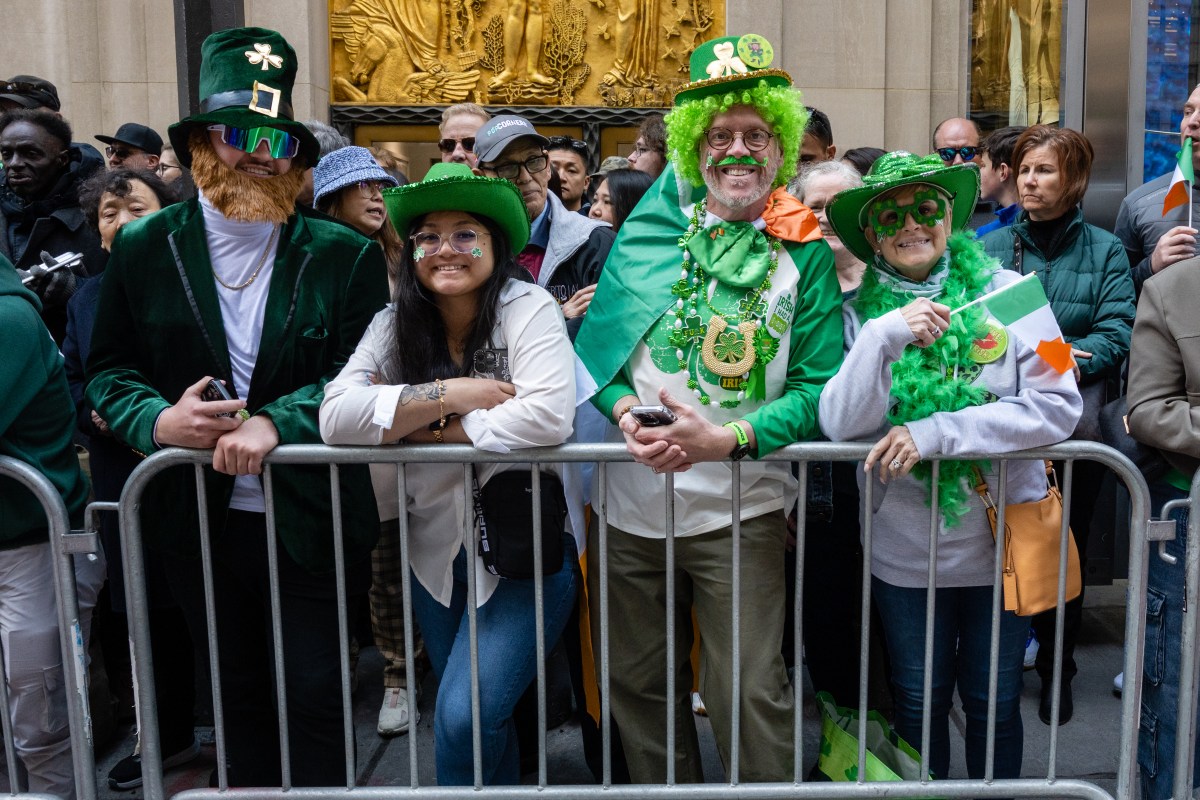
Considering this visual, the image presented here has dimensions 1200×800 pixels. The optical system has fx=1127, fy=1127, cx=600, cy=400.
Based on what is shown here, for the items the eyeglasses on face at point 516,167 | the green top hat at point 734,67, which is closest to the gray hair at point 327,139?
the eyeglasses on face at point 516,167

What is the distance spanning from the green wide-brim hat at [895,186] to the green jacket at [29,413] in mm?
2315

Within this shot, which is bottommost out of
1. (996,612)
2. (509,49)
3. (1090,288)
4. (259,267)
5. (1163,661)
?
(1163,661)

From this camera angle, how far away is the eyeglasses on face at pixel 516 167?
445 cm

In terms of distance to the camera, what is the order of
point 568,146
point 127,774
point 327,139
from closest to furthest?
point 127,774
point 327,139
point 568,146

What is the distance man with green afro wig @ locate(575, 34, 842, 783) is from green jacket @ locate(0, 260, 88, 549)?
1554 millimetres

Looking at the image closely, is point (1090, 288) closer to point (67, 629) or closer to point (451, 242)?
point (451, 242)

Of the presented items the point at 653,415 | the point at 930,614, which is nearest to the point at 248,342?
the point at 653,415

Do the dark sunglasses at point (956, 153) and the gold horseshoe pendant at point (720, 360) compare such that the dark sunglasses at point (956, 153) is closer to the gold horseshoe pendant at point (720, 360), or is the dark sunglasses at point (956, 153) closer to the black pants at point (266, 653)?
the gold horseshoe pendant at point (720, 360)

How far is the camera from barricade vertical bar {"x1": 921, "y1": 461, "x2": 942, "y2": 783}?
3033 mm

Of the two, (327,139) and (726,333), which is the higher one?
(327,139)

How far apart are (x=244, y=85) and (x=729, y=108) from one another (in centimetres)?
136

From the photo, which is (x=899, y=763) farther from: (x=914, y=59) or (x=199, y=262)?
(x=914, y=59)

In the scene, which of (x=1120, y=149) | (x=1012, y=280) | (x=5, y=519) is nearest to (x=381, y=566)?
(x=5, y=519)

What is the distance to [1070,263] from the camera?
449 cm
